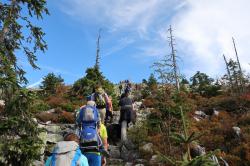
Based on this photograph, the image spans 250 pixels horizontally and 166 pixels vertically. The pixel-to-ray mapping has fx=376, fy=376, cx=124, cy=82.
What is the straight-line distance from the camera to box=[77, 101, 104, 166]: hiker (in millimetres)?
8633

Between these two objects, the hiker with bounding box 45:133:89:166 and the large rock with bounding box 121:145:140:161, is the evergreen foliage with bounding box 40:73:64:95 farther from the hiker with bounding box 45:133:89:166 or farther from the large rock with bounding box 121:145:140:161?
the hiker with bounding box 45:133:89:166

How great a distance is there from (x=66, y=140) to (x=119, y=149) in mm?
9473

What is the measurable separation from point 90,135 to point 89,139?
0.36 feet

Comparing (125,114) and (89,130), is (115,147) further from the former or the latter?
(89,130)

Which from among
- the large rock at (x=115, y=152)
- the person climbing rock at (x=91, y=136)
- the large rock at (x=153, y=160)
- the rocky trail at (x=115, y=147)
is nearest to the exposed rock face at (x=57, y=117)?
the rocky trail at (x=115, y=147)

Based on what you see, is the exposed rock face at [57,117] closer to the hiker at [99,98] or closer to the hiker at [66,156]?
the hiker at [99,98]

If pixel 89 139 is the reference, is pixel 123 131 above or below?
above

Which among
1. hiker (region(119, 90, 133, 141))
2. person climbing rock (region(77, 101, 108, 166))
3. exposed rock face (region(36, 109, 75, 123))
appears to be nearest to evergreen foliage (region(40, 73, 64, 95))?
exposed rock face (region(36, 109, 75, 123))

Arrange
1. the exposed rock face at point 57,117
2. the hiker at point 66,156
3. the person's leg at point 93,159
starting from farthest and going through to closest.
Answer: the exposed rock face at point 57,117 < the person's leg at point 93,159 < the hiker at point 66,156

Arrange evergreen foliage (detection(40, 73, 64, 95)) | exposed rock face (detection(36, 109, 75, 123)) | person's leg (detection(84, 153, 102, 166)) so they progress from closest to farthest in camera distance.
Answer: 1. person's leg (detection(84, 153, 102, 166))
2. exposed rock face (detection(36, 109, 75, 123))
3. evergreen foliage (detection(40, 73, 64, 95))

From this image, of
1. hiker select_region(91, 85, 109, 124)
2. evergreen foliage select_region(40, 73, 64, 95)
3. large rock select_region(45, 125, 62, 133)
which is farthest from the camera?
evergreen foliage select_region(40, 73, 64, 95)


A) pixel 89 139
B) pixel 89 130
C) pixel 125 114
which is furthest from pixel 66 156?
pixel 125 114

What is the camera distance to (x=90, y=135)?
28.7ft

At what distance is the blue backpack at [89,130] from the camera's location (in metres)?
8.63
